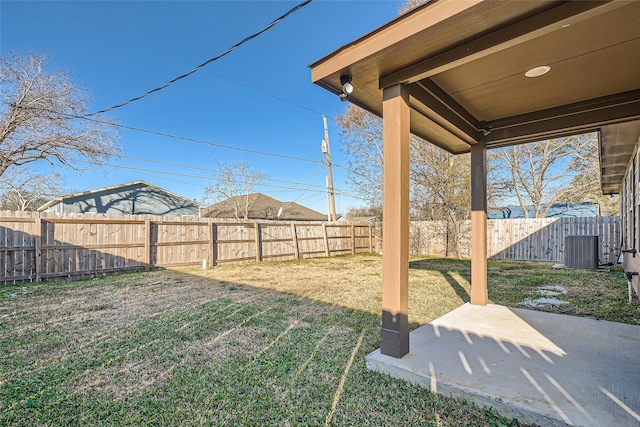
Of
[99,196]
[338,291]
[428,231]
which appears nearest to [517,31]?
[338,291]

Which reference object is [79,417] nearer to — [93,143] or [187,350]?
[187,350]

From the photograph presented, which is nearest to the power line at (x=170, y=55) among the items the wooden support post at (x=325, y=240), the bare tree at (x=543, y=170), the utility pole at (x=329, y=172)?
the utility pole at (x=329, y=172)

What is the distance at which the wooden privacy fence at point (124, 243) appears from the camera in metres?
6.36

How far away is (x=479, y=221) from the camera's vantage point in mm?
3994

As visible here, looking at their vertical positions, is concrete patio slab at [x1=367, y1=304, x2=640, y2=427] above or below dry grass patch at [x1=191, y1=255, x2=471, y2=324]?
above

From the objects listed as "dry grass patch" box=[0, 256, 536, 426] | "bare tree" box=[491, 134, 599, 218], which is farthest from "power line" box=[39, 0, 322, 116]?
"bare tree" box=[491, 134, 599, 218]

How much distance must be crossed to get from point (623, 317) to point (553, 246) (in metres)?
7.97

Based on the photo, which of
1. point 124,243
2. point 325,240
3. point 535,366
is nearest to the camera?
point 535,366

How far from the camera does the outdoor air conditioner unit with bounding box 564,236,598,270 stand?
24.9ft

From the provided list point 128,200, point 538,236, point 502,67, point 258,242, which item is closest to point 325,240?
point 258,242

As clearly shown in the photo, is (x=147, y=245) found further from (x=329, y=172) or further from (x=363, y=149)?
(x=329, y=172)

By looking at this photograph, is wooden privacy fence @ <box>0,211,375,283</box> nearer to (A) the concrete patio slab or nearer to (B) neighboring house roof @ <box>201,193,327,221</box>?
(A) the concrete patio slab

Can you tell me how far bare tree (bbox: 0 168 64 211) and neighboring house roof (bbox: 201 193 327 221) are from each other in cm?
869

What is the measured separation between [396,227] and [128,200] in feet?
53.1
